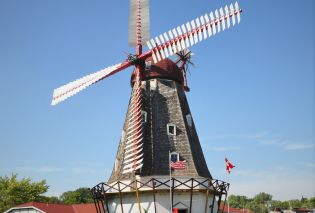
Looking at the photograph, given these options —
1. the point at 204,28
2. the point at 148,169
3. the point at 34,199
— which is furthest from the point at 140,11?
the point at 34,199

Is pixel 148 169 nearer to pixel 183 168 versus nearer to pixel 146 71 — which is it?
pixel 183 168

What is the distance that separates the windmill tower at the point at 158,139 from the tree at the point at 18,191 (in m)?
23.0

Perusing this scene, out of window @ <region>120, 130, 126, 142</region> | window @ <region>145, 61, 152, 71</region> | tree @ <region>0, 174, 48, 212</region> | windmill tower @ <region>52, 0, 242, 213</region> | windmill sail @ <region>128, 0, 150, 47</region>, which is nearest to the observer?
windmill tower @ <region>52, 0, 242, 213</region>

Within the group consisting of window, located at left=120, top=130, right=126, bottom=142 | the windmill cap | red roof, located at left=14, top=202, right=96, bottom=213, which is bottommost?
red roof, located at left=14, top=202, right=96, bottom=213

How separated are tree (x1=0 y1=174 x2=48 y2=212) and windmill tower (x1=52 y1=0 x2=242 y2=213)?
23008mm

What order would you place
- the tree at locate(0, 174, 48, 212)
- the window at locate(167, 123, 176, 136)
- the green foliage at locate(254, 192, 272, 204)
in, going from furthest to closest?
1. the green foliage at locate(254, 192, 272, 204)
2. the tree at locate(0, 174, 48, 212)
3. the window at locate(167, 123, 176, 136)

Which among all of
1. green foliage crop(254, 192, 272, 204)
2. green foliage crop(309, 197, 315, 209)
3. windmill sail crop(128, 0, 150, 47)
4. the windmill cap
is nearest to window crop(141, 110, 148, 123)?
the windmill cap

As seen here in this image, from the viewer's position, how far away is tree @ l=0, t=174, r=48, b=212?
150 ft

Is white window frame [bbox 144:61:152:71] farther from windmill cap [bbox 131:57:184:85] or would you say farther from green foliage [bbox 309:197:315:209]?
green foliage [bbox 309:197:315:209]

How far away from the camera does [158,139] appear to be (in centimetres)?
2439

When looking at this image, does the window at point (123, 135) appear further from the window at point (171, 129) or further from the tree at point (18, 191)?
the tree at point (18, 191)

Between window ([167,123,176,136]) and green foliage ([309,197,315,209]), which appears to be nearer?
window ([167,123,176,136])

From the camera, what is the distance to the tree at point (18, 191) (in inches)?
1799

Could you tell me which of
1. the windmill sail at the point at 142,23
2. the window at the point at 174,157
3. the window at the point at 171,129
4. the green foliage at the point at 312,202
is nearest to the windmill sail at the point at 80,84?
the windmill sail at the point at 142,23
